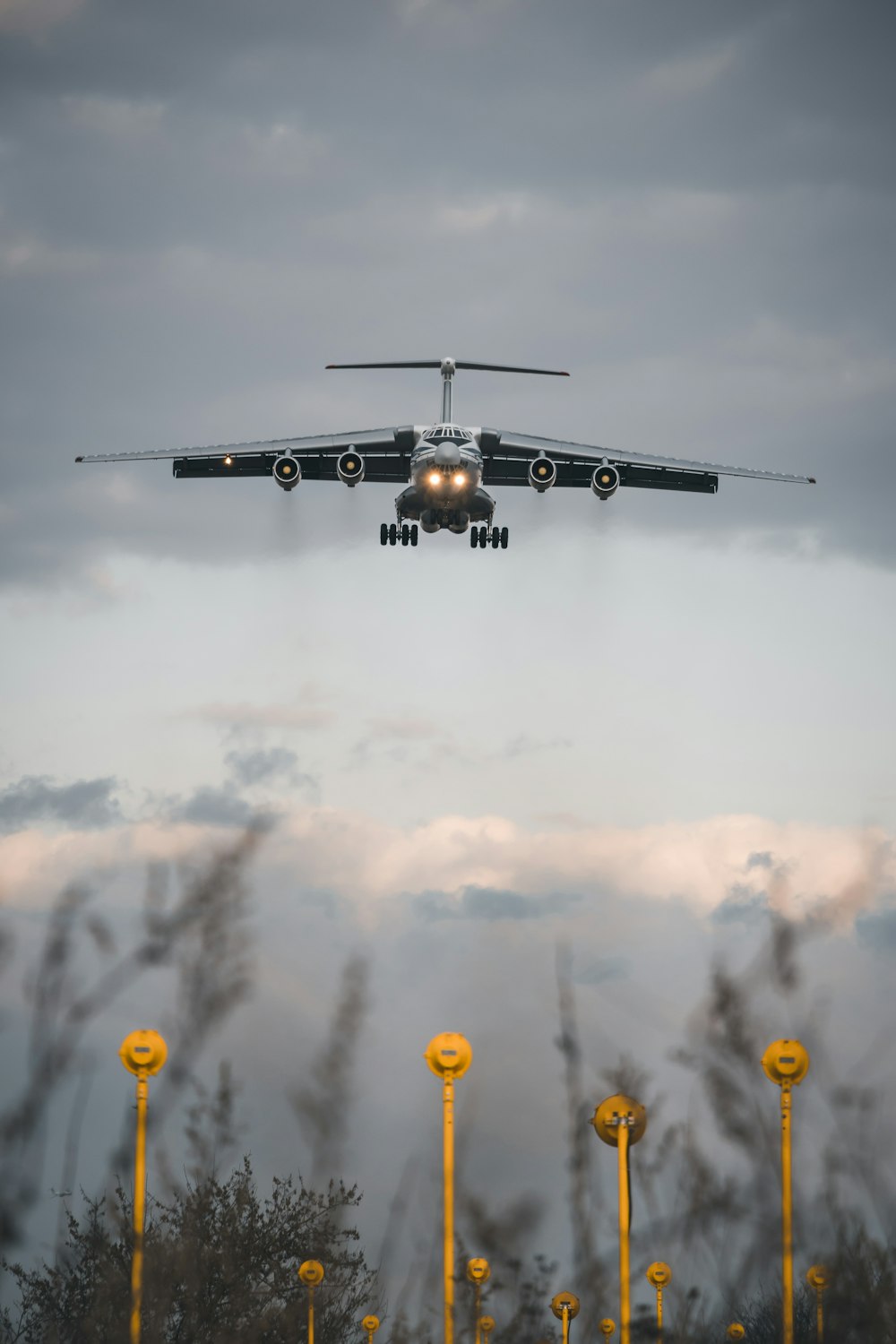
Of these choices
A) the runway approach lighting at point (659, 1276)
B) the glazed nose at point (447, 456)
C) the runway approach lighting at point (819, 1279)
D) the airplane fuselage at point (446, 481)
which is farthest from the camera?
the airplane fuselage at point (446, 481)

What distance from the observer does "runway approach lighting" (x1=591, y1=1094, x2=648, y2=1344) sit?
22.0 m

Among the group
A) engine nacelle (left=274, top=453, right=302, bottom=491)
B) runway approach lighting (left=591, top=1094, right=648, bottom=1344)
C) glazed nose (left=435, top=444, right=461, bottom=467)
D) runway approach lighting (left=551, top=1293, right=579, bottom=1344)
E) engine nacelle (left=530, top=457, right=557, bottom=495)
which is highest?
engine nacelle (left=530, top=457, right=557, bottom=495)

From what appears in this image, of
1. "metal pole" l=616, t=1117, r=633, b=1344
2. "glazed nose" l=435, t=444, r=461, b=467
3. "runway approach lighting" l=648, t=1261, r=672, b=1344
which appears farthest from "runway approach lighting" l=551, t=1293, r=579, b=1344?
"glazed nose" l=435, t=444, r=461, b=467

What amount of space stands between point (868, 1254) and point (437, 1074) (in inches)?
935

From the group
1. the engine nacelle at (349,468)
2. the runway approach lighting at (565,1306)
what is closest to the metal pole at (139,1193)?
the runway approach lighting at (565,1306)

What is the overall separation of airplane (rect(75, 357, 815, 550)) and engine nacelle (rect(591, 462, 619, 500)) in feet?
0.09

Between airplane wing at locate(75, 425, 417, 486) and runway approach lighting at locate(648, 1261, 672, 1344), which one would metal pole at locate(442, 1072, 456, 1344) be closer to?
runway approach lighting at locate(648, 1261, 672, 1344)

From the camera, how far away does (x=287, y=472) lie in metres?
51.2

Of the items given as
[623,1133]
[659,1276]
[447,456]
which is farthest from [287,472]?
[623,1133]

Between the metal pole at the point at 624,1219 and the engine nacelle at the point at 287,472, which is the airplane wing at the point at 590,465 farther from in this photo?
the metal pole at the point at 624,1219

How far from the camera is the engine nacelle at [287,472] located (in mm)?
51094

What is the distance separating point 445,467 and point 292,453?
8340 mm

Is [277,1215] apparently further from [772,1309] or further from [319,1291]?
[772,1309]

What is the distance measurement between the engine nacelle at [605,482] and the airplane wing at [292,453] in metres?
6.62
